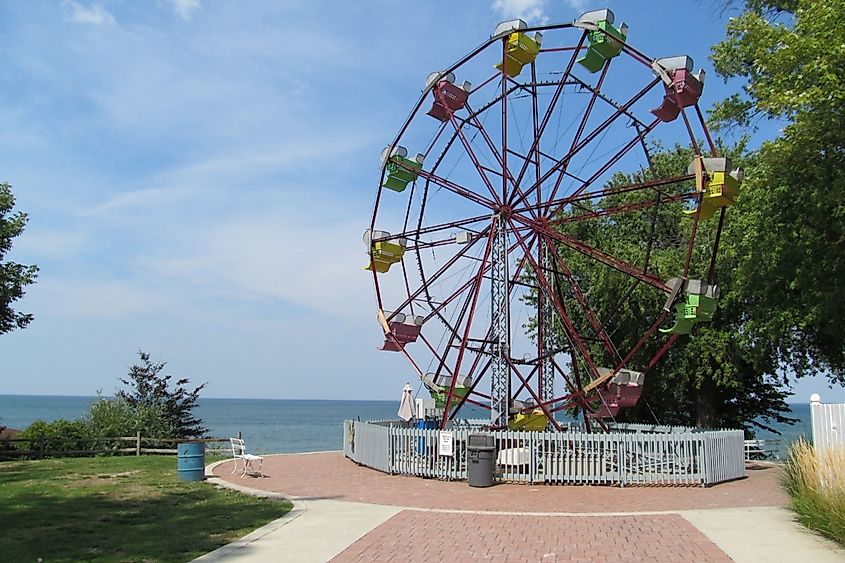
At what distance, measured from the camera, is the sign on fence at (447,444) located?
17.0 m

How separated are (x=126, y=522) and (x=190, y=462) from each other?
16.9 ft

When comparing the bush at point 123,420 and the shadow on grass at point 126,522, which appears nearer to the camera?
the shadow on grass at point 126,522

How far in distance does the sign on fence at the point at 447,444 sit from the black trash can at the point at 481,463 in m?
0.80

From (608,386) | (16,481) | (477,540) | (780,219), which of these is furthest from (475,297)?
(16,481)

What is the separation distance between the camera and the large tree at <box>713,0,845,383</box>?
514 inches

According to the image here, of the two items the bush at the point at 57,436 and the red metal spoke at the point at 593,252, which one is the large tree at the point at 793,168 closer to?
the red metal spoke at the point at 593,252

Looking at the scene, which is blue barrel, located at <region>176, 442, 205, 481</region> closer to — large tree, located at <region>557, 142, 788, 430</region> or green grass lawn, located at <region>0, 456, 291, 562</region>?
green grass lawn, located at <region>0, 456, 291, 562</region>

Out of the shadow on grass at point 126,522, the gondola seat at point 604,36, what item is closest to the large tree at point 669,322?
the gondola seat at point 604,36

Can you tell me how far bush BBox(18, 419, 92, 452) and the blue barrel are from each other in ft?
28.6

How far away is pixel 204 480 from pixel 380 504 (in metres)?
5.16

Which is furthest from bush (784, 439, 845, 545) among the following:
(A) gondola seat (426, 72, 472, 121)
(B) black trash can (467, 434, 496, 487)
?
(A) gondola seat (426, 72, 472, 121)

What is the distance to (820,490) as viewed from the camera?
35.2 ft

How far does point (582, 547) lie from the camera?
9.78m

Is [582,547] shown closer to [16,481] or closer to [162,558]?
[162,558]
